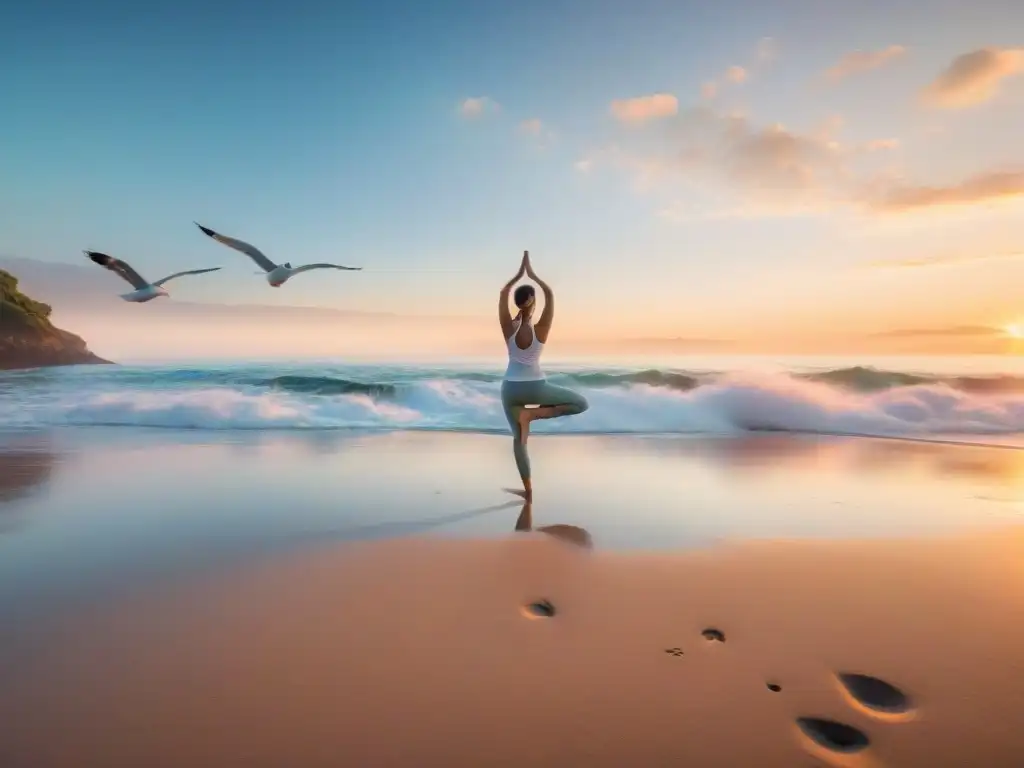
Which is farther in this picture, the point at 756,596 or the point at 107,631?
the point at 756,596

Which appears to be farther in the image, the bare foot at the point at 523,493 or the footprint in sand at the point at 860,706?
the bare foot at the point at 523,493

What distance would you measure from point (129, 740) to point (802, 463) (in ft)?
26.9

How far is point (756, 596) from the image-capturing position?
3566 mm

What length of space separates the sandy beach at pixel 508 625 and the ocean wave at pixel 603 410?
6172 mm

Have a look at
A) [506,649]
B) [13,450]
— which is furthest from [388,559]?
[13,450]

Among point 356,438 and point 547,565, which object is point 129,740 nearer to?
point 547,565

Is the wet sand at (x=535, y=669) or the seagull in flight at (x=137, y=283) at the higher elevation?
the seagull in flight at (x=137, y=283)

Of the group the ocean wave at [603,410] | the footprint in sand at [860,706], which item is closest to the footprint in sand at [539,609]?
the footprint in sand at [860,706]

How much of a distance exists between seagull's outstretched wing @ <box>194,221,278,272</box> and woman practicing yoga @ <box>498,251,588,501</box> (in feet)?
14.7

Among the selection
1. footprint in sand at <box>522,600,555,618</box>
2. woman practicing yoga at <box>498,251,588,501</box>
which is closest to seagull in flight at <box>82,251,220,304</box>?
woman practicing yoga at <box>498,251,588,501</box>

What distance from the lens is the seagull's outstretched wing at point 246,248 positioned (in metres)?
7.68

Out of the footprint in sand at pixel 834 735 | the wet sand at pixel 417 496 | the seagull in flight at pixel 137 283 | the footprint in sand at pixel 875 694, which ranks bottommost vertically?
the wet sand at pixel 417 496

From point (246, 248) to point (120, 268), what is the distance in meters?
1.90

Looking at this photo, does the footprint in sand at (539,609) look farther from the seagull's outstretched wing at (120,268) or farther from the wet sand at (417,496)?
the seagull's outstretched wing at (120,268)
